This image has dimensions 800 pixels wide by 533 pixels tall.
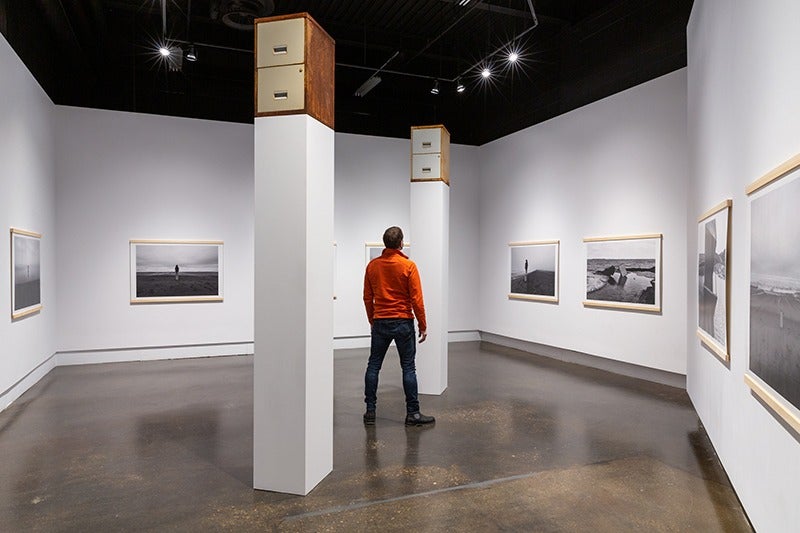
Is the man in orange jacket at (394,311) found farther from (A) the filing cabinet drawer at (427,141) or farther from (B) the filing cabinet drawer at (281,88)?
(B) the filing cabinet drawer at (281,88)

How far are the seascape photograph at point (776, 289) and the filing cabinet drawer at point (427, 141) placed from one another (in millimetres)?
4234

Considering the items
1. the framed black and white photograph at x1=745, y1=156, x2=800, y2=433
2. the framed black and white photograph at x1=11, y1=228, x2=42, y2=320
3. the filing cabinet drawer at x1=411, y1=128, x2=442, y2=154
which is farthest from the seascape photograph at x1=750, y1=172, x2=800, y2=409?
the framed black and white photograph at x1=11, y1=228, x2=42, y2=320

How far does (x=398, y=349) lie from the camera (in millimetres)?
5668

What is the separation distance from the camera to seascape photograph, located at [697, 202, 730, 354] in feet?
13.6

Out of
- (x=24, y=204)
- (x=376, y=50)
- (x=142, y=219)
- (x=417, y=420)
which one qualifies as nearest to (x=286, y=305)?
(x=417, y=420)

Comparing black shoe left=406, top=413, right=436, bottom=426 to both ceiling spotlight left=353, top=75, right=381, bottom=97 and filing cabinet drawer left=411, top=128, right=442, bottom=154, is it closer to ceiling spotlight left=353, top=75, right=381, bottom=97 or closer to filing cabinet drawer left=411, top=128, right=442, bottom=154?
filing cabinet drawer left=411, top=128, right=442, bottom=154

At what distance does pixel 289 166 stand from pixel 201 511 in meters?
2.47

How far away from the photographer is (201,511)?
12.1 feet

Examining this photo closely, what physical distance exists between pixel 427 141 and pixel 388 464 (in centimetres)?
417

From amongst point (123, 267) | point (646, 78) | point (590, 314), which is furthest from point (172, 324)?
point (646, 78)

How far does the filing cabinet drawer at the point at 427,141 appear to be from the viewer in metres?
7.04

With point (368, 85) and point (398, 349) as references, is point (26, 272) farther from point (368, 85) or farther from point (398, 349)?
point (368, 85)

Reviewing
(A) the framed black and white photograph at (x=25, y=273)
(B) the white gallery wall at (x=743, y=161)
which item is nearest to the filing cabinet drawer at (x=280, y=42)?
(B) the white gallery wall at (x=743, y=161)

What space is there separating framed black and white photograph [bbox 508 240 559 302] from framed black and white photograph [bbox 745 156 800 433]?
6437 millimetres
